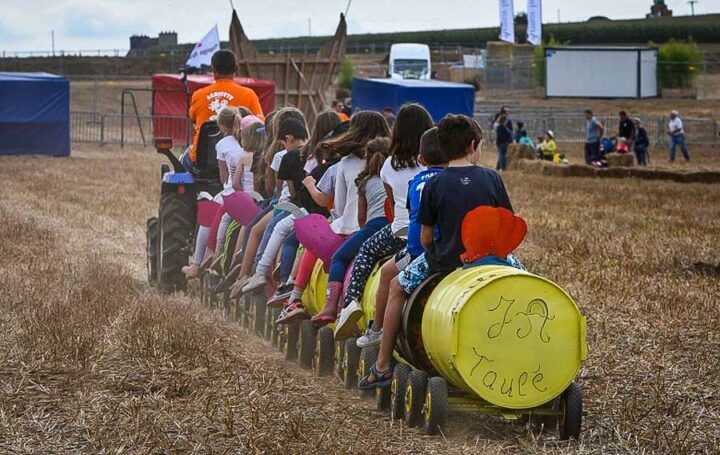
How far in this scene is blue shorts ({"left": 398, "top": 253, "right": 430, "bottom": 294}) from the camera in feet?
24.2

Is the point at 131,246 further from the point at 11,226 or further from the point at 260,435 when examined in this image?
the point at 260,435

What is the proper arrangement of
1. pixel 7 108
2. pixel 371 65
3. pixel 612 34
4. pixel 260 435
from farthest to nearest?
pixel 612 34, pixel 371 65, pixel 7 108, pixel 260 435

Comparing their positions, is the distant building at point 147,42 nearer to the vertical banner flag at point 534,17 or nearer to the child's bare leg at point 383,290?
the vertical banner flag at point 534,17

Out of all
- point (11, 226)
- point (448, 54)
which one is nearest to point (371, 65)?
point (448, 54)

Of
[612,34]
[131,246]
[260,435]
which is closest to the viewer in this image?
[260,435]

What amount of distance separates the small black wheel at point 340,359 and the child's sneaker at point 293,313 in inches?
23.6

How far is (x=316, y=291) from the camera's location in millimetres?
9359

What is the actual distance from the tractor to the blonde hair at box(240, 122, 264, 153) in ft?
4.03

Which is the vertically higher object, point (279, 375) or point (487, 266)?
point (487, 266)

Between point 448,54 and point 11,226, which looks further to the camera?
point 448,54

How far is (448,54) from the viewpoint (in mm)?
97375

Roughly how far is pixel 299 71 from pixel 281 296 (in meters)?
27.7

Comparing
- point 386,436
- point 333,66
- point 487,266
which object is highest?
point 333,66

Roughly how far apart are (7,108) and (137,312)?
110 feet
